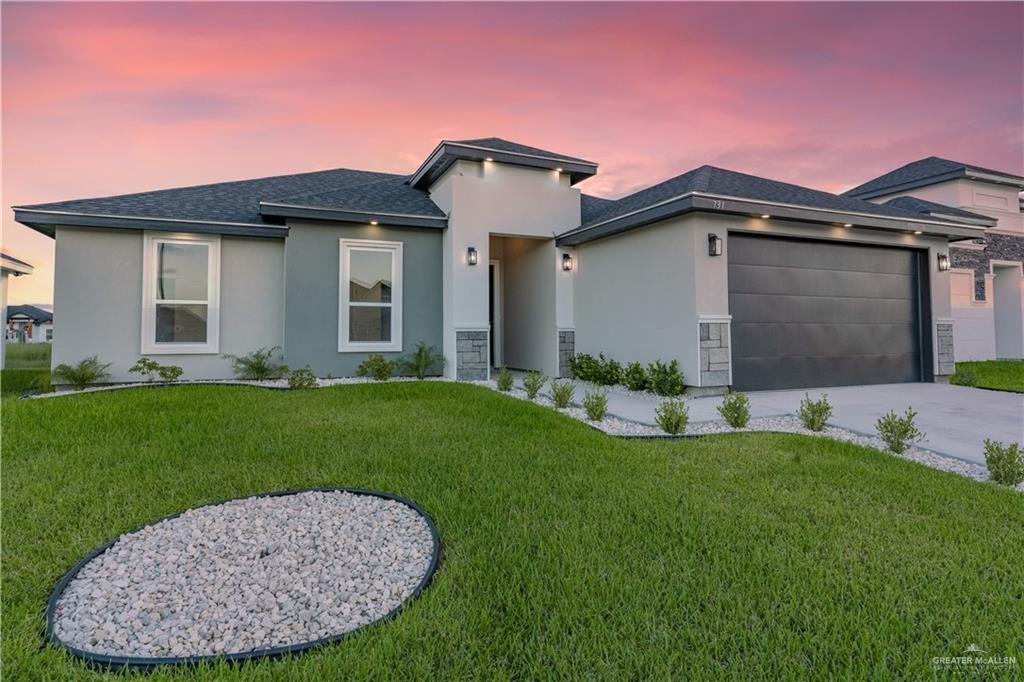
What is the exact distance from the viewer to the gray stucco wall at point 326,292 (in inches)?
343

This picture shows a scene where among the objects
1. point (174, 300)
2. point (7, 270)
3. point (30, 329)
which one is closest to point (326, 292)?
point (174, 300)

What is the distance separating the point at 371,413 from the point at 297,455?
1.50 m

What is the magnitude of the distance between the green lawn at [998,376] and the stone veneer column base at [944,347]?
0.19 metres

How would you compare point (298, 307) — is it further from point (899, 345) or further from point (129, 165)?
point (899, 345)

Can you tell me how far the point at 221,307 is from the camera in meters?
8.88

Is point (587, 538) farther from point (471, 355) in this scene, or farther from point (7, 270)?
point (7, 270)

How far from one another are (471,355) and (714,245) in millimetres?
4715

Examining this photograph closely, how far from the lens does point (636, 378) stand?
8.09 meters

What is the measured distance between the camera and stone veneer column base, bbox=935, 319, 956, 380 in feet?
30.4

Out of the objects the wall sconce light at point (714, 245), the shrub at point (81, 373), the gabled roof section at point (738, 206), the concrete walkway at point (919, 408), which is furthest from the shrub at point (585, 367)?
the shrub at point (81, 373)

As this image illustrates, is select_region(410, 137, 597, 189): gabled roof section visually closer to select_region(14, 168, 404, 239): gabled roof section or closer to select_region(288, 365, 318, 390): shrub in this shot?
select_region(14, 168, 404, 239): gabled roof section

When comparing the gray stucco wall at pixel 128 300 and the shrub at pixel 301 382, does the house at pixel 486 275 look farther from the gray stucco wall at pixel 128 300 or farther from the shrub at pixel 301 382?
the shrub at pixel 301 382

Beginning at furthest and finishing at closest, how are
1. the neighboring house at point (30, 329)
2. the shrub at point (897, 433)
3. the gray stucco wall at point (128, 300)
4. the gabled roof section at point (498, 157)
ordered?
the neighboring house at point (30, 329) < the gabled roof section at point (498, 157) < the gray stucco wall at point (128, 300) < the shrub at point (897, 433)

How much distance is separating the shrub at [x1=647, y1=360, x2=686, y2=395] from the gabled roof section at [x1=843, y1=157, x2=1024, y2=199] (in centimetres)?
1374
